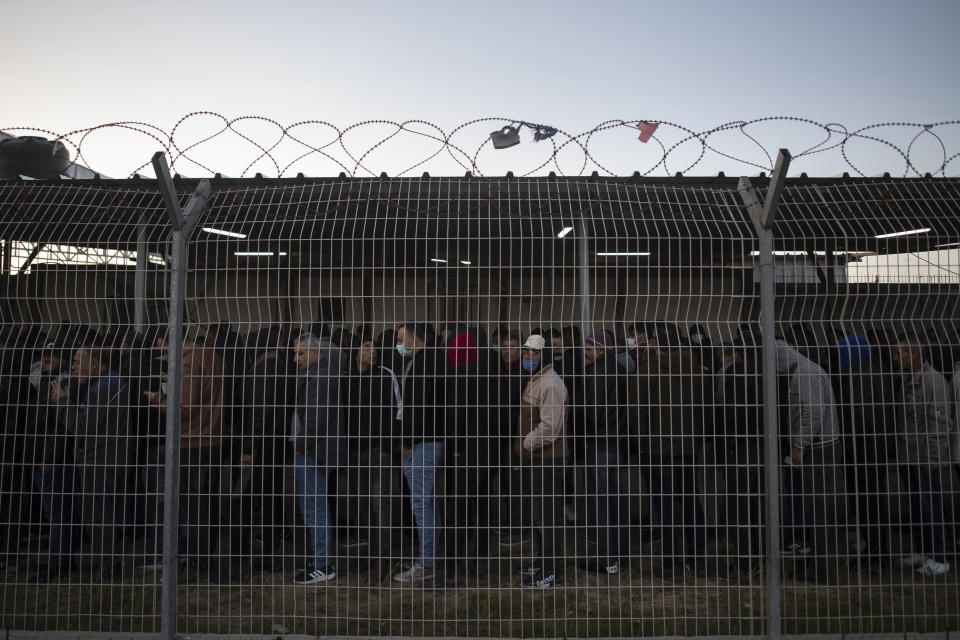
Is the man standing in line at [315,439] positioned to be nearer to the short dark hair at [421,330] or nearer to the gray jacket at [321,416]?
the gray jacket at [321,416]

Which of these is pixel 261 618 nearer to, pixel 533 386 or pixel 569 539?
pixel 533 386

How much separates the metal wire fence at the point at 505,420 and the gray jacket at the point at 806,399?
0.03 metres

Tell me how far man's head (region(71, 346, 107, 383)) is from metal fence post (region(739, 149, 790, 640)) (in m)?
3.92

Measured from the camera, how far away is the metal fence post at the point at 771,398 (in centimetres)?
390

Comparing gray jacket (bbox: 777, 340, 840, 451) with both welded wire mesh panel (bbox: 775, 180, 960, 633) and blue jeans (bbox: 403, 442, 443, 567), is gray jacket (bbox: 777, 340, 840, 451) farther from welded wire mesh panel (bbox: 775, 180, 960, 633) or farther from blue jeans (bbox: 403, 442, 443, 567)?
blue jeans (bbox: 403, 442, 443, 567)

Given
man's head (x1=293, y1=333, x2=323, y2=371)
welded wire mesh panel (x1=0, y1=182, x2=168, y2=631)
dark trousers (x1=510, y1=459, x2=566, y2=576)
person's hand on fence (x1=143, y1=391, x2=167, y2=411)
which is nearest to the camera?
welded wire mesh panel (x1=0, y1=182, x2=168, y2=631)

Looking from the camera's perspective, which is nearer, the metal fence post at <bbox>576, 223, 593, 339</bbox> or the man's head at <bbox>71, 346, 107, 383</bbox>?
the metal fence post at <bbox>576, 223, 593, 339</bbox>

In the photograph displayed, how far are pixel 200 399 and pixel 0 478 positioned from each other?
46.4 inches

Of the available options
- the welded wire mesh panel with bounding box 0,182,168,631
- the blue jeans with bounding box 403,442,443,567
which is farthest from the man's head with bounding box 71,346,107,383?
the blue jeans with bounding box 403,442,443,567

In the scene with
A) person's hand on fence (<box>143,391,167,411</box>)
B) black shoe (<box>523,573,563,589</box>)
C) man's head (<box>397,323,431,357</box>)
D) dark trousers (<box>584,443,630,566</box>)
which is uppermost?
man's head (<box>397,323,431,357</box>)

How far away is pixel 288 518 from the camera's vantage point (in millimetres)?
5809

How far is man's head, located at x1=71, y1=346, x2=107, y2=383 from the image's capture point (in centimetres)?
445

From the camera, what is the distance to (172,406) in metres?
4.04

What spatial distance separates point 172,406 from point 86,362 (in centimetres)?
143
